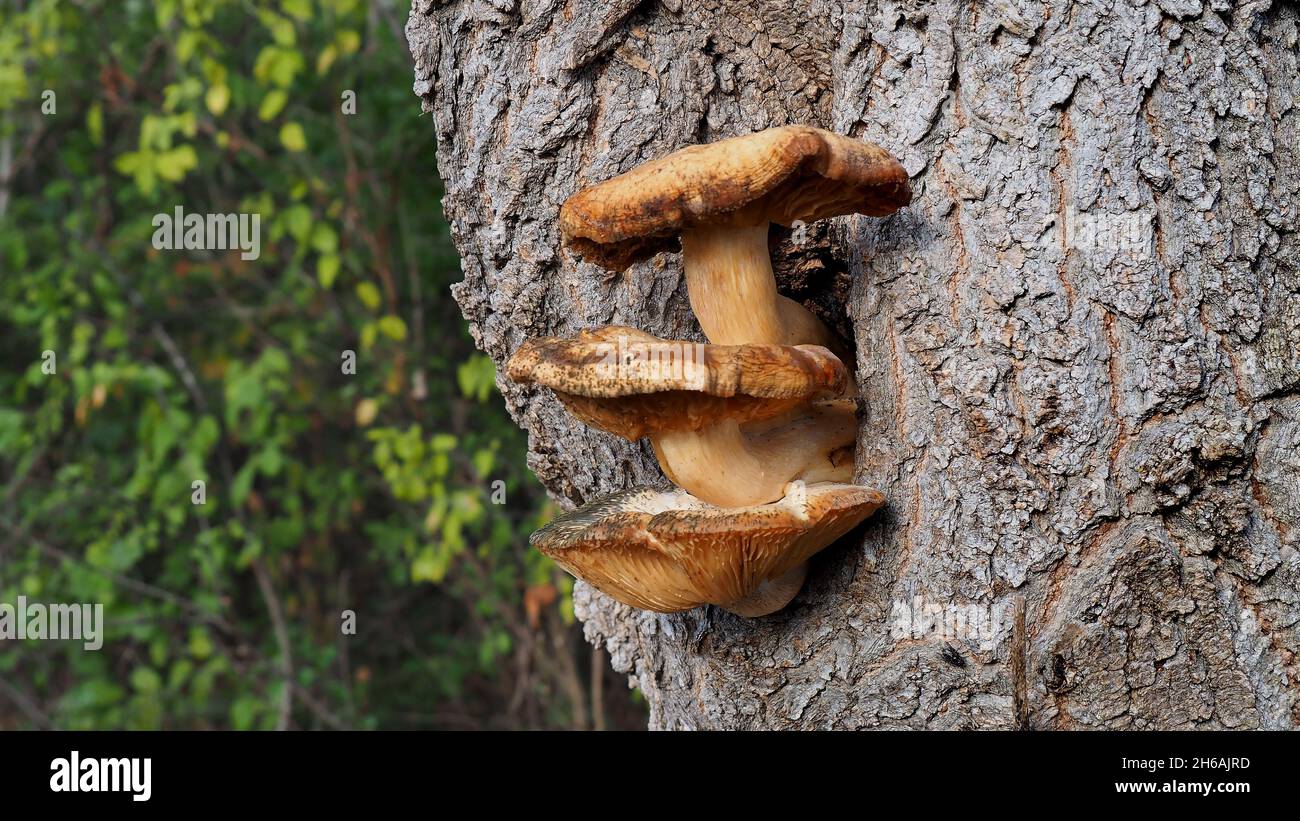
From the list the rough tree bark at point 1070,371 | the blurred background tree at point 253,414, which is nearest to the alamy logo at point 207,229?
the blurred background tree at point 253,414

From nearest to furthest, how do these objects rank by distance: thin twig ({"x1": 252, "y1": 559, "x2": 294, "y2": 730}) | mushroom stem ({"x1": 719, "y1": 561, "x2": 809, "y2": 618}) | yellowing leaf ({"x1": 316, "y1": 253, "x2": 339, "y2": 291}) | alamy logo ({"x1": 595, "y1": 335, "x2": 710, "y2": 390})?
1. alamy logo ({"x1": 595, "y1": 335, "x2": 710, "y2": 390})
2. mushroom stem ({"x1": 719, "y1": 561, "x2": 809, "y2": 618})
3. yellowing leaf ({"x1": 316, "y1": 253, "x2": 339, "y2": 291})
4. thin twig ({"x1": 252, "y1": 559, "x2": 294, "y2": 730})

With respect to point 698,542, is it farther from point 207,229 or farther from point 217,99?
point 207,229

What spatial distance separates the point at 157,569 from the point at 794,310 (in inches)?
233

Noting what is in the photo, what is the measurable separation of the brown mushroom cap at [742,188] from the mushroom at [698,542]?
0.46 metres

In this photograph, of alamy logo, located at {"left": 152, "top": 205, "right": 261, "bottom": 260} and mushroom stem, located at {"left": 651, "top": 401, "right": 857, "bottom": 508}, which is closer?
mushroom stem, located at {"left": 651, "top": 401, "right": 857, "bottom": 508}

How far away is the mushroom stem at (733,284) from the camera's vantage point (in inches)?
73.1

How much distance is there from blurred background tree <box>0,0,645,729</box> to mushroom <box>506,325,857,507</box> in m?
3.12

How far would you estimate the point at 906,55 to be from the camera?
1923mm

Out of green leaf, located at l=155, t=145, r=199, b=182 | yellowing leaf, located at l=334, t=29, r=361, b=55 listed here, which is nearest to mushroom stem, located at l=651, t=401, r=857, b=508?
yellowing leaf, located at l=334, t=29, r=361, b=55

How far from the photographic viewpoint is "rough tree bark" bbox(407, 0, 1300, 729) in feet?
5.80

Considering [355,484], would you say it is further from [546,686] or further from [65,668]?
[65,668]

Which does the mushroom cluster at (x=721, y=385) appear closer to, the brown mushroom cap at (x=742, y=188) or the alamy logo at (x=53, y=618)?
the brown mushroom cap at (x=742, y=188)

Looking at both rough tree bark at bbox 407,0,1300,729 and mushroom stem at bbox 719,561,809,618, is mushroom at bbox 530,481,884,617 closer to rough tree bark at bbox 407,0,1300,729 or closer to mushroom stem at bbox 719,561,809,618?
mushroom stem at bbox 719,561,809,618

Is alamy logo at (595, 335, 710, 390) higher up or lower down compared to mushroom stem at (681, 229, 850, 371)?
lower down
